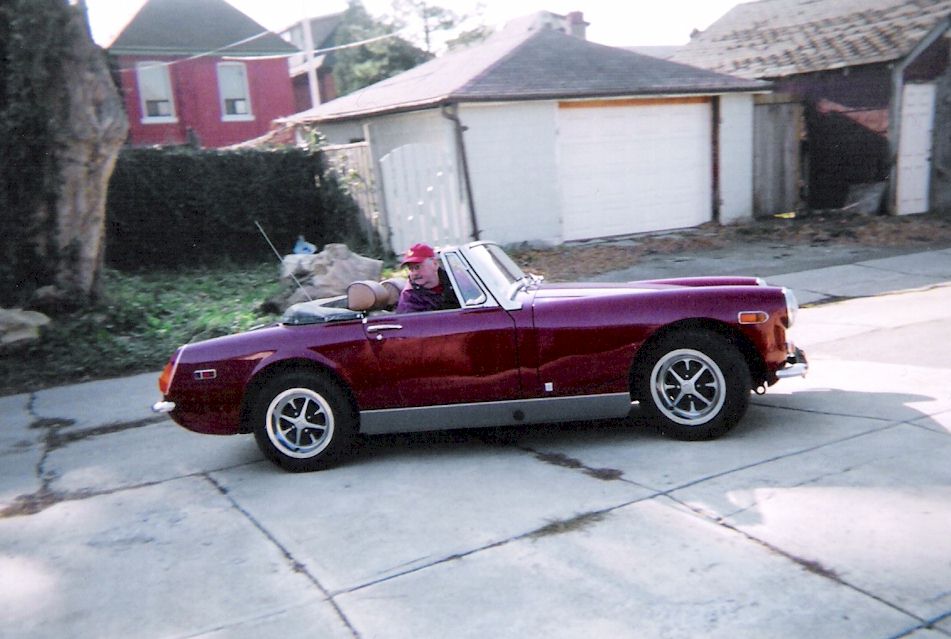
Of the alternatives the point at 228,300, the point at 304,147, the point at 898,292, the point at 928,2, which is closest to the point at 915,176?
the point at 928,2

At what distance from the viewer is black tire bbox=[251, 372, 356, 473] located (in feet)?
17.5

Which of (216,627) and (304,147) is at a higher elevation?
(304,147)

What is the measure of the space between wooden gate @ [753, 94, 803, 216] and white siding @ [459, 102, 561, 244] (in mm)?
4972

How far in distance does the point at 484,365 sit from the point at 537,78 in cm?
1032

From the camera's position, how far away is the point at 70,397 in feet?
27.5

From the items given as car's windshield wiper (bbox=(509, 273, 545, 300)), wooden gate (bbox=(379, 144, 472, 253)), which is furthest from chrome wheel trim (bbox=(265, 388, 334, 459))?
wooden gate (bbox=(379, 144, 472, 253))

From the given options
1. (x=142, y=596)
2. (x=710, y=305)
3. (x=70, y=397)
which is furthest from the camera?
(x=70, y=397)

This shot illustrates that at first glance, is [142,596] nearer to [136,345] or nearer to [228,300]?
[136,345]

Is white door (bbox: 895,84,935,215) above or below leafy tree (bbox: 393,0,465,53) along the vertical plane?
below

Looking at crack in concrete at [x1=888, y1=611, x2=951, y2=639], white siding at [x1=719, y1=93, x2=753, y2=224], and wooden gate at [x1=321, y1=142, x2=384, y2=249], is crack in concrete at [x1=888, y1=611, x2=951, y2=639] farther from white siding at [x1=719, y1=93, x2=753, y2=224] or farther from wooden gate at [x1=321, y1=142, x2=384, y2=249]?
white siding at [x1=719, y1=93, x2=753, y2=224]

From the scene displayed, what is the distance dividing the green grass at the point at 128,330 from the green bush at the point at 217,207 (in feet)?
5.82

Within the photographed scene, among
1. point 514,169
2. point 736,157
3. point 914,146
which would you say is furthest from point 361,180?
point 914,146

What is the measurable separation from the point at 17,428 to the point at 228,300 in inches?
178

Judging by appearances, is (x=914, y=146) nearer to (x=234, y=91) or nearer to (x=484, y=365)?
(x=484, y=365)
